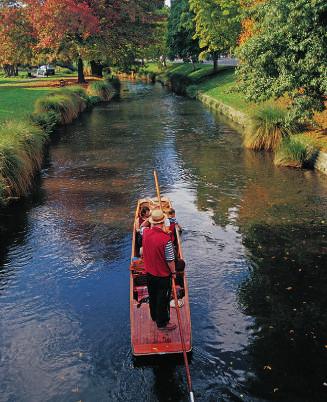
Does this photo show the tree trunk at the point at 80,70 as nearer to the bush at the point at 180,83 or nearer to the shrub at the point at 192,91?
the bush at the point at 180,83

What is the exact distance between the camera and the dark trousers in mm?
8539

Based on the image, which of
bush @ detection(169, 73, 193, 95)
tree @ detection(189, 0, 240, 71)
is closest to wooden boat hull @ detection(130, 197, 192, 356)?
tree @ detection(189, 0, 240, 71)

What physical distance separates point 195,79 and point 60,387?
51780 mm

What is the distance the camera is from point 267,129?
78.6ft

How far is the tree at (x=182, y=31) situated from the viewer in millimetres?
Result: 58406

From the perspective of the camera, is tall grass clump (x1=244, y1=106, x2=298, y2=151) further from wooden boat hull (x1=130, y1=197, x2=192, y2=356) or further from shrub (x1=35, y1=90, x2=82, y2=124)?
wooden boat hull (x1=130, y1=197, x2=192, y2=356)

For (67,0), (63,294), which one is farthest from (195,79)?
(63,294)

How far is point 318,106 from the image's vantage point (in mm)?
20281

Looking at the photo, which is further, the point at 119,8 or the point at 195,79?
the point at 195,79

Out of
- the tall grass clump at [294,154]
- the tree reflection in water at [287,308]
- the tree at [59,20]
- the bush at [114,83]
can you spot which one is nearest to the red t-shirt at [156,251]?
the tree reflection in water at [287,308]

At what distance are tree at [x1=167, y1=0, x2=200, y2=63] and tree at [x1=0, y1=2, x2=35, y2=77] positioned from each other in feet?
63.9

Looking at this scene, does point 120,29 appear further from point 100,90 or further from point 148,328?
point 148,328

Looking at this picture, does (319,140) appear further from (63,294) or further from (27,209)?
(63,294)

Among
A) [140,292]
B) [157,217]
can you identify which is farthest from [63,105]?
[157,217]
